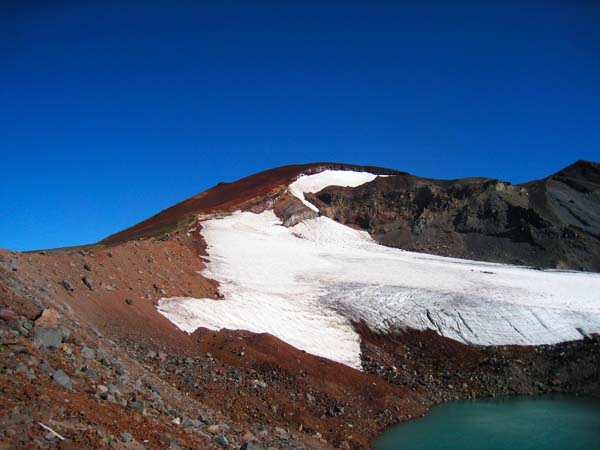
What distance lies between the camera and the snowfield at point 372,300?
18.6m

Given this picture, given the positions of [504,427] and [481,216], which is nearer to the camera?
[504,427]

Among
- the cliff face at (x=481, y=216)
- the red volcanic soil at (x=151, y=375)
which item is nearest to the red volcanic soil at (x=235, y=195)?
the cliff face at (x=481, y=216)

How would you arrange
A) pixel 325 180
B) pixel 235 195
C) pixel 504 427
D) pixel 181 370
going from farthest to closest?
pixel 325 180
pixel 235 195
pixel 504 427
pixel 181 370

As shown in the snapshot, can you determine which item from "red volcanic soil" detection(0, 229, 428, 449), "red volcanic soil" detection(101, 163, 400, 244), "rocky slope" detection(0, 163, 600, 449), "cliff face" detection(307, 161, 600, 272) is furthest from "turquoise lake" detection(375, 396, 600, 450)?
"red volcanic soil" detection(101, 163, 400, 244)

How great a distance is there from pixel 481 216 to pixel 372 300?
17.8 metres

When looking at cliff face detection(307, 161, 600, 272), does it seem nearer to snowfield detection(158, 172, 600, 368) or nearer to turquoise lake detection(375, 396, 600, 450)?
snowfield detection(158, 172, 600, 368)

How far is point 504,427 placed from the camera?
14.5 meters

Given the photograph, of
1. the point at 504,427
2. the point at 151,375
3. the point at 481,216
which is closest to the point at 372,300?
the point at 504,427

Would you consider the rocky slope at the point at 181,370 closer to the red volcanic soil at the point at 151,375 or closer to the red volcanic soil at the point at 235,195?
the red volcanic soil at the point at 151,375

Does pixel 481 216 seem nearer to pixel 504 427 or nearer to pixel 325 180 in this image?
pixel 325 180

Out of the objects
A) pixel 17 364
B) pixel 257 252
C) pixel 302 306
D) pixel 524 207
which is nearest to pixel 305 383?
pixel 302 306

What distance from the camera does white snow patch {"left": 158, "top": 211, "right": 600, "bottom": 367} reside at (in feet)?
61.0

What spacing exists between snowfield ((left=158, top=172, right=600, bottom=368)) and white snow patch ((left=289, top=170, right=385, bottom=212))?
12775mm

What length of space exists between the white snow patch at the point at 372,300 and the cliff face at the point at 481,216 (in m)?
4.69
